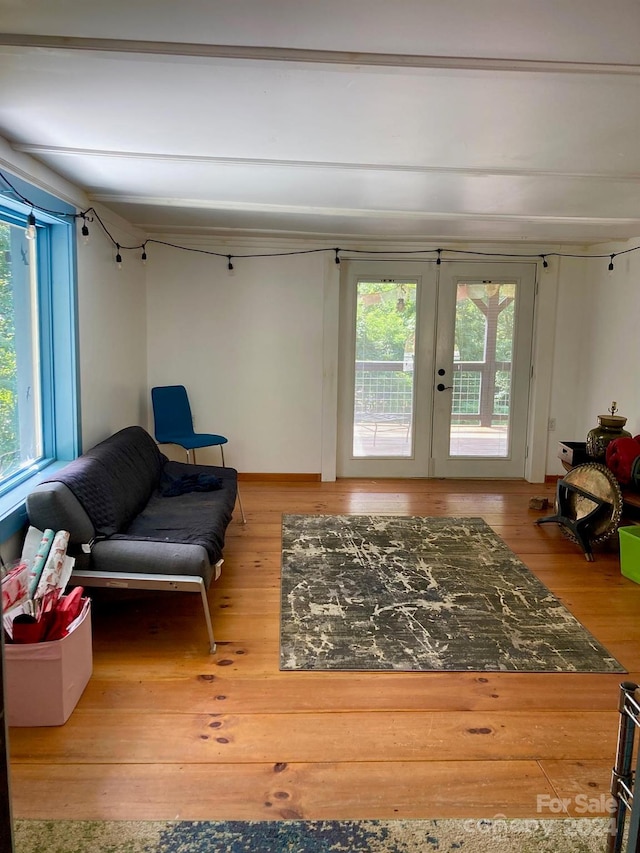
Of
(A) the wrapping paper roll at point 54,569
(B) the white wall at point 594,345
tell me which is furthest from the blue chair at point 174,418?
(B) the white wall at point 594,345

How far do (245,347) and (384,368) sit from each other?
1.27 m

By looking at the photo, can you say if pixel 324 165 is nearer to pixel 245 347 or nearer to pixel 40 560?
pixel 40 560

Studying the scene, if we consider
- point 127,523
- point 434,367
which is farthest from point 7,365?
point 434,367

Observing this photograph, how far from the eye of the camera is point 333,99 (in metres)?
2.06

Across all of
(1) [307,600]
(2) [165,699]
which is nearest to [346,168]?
(1) [307,600]

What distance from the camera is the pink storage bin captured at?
2.14 meters

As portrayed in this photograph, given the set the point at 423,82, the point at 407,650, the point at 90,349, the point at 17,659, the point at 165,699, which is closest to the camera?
the point at 423,82

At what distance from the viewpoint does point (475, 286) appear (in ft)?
18.2

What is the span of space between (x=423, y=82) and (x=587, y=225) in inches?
112

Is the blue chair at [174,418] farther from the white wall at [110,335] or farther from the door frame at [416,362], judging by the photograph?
the door frame at [416,362]

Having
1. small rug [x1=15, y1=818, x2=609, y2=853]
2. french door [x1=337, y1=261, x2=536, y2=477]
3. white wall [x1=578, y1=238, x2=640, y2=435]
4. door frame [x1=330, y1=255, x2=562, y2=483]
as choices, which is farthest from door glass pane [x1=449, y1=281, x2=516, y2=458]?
small rug [x1=15, y1=818, x2=609, y2=853]

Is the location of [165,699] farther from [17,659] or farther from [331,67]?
[331,67]

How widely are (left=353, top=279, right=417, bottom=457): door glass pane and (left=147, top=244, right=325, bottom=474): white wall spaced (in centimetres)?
39

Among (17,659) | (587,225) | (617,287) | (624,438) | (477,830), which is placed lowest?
(477,830)
